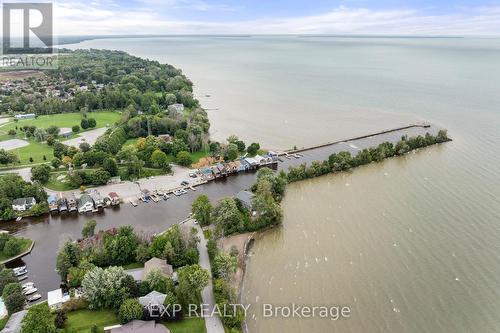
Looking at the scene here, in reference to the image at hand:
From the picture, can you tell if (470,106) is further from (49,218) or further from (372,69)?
(49,218)

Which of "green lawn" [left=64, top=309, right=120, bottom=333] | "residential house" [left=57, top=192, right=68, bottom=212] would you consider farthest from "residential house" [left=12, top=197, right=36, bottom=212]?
"green lawn" [left=64, top=309, right=120, bottom=333]

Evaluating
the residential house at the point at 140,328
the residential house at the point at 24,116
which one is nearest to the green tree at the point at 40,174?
the residential house at the point at 140,328

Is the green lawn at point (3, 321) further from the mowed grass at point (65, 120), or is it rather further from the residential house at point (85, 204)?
the mowed grass at point (65, 120)

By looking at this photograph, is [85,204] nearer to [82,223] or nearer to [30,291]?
[82,223]

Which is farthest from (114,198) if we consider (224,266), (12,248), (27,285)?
(224,266)

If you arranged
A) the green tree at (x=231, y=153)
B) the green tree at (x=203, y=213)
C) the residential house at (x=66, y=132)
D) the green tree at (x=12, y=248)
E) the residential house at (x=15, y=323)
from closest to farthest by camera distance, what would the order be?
1. the residential house at (x=15, y=323)
2. the green tree at (x=12, y=248)
3. the green tree at (x=203, y=213)
4. the green tree at (x=231, y=153)
5. the residential house at (x=66, y=132)

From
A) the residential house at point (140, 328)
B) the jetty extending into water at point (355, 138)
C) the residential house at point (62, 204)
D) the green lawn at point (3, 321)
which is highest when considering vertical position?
the jetty extending into water at point (355, 138)
